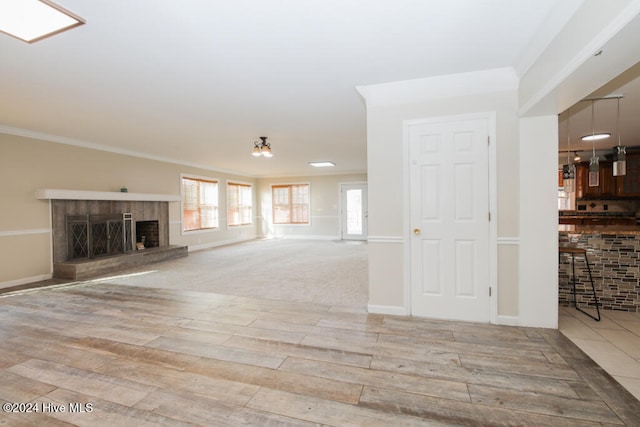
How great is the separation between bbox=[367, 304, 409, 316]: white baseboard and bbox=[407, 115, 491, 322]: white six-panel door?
0.10m

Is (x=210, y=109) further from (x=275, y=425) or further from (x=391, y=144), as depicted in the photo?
(x=275, y=425)

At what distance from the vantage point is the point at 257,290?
4.09 meters

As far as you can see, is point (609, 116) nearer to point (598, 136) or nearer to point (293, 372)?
point (598, 136)

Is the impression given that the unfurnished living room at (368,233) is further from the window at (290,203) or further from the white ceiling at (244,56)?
the window at (290,203)

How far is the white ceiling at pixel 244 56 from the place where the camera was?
6.30 feet

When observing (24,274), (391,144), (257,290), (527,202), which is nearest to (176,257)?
(24,274)

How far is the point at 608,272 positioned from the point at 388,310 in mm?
2523

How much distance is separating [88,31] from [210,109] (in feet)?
5.46

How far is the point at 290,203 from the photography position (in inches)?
418

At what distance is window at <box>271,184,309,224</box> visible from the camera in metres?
10.4

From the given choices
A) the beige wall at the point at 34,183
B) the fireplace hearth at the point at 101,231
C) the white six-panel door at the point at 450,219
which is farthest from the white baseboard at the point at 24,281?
the white six-panel door at the point at 450,219

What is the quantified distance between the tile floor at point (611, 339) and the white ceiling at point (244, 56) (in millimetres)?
2443

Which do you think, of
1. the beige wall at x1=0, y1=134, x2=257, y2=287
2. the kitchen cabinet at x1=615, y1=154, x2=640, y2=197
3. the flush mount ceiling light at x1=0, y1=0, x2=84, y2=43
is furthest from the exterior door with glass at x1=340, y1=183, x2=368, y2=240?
the flush mount ceiling light at x1=0, y1=0, x2=84, y2=43

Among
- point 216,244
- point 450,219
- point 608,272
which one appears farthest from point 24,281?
point 608,272
